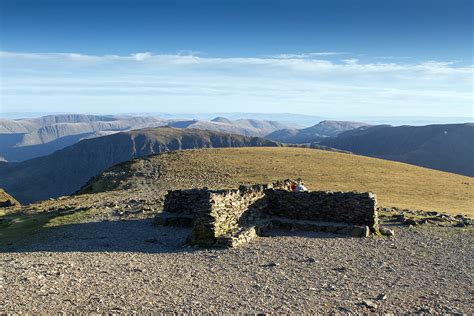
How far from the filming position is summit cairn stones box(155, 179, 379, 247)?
23.3 metres

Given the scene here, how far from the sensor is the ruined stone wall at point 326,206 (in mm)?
26858

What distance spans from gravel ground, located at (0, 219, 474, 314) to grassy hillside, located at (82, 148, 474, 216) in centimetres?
1892

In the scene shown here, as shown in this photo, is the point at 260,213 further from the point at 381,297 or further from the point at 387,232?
the point at 381,297

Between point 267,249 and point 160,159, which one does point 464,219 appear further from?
point 160,159

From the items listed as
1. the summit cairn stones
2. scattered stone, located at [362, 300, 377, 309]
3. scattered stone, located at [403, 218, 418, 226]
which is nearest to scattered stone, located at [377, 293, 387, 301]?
scattered stone, located at [362, 300, 377, 309]

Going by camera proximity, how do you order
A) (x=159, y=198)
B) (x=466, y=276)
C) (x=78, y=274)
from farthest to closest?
(x=159, y=198) < (x=466, y=276) < (x=78, y=274)

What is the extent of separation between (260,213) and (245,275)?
11463 mm

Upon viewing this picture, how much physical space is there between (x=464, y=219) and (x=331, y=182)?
22.6 metres

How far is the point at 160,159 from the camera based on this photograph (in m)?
68.2

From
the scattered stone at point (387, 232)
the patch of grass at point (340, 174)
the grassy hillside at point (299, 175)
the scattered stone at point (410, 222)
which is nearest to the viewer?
the scattered stone at point (387, 232)

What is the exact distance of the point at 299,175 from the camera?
57.7 metres

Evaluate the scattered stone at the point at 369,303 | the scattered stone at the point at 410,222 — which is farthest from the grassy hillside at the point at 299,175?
the scattered stone at the point at 369,303

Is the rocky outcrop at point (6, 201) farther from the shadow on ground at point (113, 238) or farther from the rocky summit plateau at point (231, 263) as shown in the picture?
the shadow on ground at point (113, 238)

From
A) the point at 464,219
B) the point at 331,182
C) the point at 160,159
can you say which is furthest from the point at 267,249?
the point at 160,159
